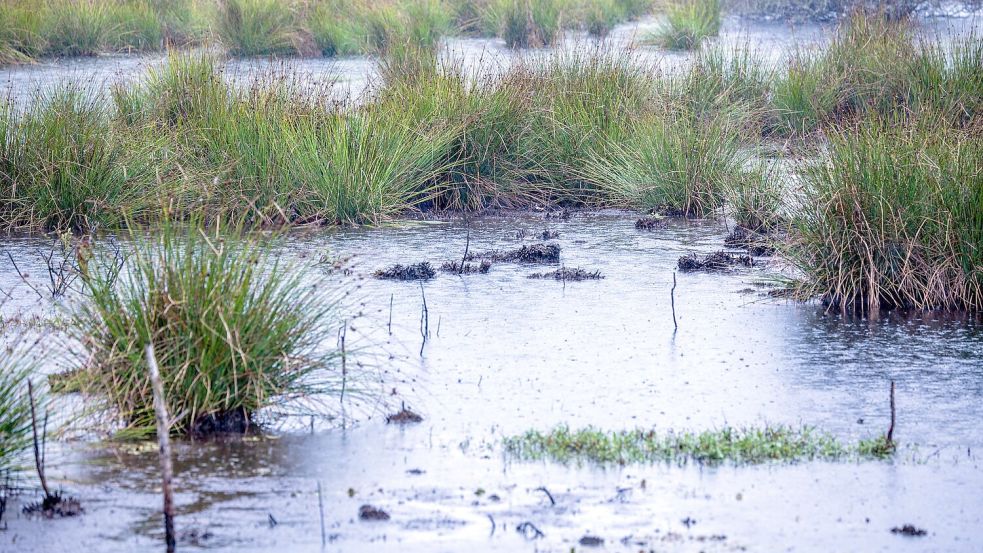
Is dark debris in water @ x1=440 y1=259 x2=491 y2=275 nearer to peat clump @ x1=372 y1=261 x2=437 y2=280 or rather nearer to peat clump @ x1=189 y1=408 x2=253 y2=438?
peat clump @ x1=372 y1=261 x2=437 y2=280

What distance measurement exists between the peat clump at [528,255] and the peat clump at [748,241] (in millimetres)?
1516

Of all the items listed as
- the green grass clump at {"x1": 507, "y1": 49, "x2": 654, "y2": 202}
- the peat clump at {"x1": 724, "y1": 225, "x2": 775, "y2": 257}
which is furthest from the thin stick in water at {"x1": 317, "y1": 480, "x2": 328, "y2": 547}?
the green grass clump at {"x1": 507, "y1": 49, "x2": 654, "y2": 202}

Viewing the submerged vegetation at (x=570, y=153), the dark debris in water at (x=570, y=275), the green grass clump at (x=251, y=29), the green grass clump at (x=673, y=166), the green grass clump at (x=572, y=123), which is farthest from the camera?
the green grass clump at (x=251, y=29)

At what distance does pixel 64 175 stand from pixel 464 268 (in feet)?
11.4

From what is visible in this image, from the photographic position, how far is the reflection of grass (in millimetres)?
5922

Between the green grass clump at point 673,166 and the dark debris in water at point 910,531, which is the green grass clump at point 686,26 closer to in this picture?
the green grass clump at point 673,166

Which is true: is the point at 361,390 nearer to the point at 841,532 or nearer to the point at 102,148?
the point at 841,532

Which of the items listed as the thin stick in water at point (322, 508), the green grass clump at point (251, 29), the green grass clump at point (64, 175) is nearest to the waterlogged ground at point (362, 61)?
the green grass clump at point (251, 29)

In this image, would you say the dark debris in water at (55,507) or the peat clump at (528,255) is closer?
the dark debris in water at (55,507)

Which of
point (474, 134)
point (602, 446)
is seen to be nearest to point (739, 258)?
point (474, 134)

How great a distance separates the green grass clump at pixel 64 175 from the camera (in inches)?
435

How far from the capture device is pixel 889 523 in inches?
207

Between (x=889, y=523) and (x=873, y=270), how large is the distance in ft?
12.6

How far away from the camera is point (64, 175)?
11.0 m
